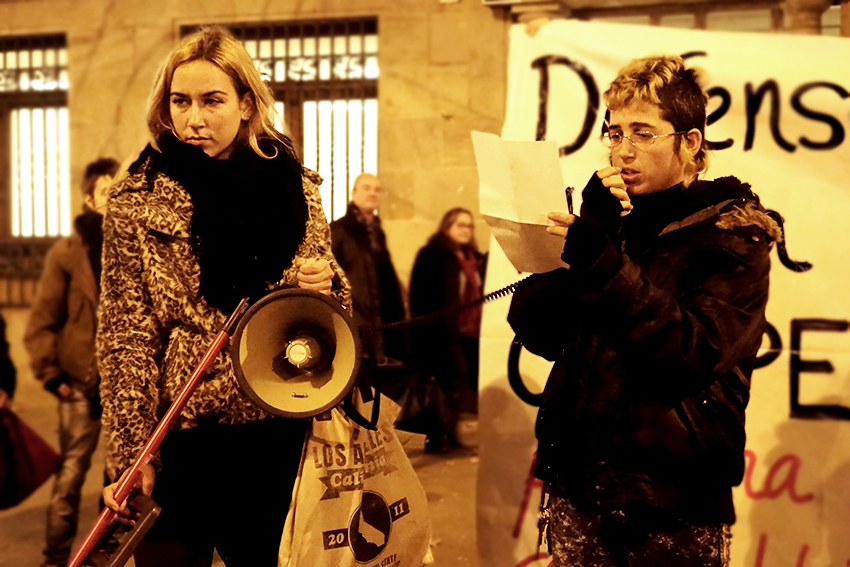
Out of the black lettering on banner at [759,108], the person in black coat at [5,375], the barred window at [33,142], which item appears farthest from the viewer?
the barred window at [33,142]

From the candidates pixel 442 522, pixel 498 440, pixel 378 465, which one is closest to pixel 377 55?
pixel 442 522

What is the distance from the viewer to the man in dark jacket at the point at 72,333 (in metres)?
4.48

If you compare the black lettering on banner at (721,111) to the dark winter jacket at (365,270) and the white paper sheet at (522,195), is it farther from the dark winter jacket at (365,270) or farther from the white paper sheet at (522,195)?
the dark winter jacket at (365,270)

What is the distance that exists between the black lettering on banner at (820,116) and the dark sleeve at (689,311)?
1.65 m

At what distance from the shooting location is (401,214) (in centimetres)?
812

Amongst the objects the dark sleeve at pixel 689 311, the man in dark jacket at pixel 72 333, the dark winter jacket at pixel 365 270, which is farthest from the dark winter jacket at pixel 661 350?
the dark winter jacket at pixel 365 270

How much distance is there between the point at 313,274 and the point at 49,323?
2824 mm

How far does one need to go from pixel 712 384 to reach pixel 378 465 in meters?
0.84

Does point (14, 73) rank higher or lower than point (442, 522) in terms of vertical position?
higher

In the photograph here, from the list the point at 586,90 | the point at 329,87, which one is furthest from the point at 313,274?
the point at 329,87

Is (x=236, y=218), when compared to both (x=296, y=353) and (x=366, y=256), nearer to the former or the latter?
(x=296, y=353)

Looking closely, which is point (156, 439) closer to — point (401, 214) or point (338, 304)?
point (338, 304)

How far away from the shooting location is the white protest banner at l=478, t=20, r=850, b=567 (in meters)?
3.45

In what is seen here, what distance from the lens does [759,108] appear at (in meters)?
3.58
